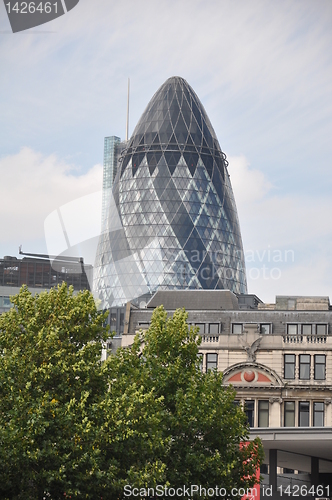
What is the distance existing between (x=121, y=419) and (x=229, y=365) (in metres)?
28.3

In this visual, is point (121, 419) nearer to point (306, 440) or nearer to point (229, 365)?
point (306, 440)

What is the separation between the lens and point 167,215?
15675cm

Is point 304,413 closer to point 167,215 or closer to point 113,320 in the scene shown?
point 113,320

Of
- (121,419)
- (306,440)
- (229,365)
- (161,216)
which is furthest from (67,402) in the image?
(161,216)

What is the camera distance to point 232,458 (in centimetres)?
3728

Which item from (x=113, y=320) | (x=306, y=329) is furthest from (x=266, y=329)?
(x=113, y=320)

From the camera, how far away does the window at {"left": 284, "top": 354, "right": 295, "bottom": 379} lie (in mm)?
60094

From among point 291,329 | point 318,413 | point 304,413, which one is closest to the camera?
point 318,413

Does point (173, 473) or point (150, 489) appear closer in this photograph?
point (150, 489)

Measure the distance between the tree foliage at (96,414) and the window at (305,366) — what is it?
21678 mm

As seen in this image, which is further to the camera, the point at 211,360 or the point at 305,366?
the point at 211,360

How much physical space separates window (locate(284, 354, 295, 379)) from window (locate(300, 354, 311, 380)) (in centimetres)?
54

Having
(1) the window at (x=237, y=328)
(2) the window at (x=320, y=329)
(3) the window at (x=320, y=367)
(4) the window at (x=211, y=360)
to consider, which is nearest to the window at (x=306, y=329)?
(2) the window at (x=320, y=329)

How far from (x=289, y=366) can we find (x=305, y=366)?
108 centimetres
